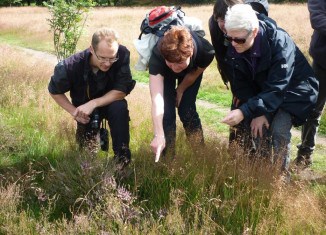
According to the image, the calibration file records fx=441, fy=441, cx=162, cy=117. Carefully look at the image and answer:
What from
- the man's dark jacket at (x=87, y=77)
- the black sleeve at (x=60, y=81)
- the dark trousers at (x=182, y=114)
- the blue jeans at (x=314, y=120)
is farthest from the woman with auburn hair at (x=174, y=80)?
the blue jeans at (x=314, y=120)

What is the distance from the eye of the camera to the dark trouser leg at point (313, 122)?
167 inches

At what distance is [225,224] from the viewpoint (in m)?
2.97

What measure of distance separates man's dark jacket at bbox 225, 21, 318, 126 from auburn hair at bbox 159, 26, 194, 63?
43 centimetres

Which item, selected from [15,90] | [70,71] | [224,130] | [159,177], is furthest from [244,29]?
[15,90]

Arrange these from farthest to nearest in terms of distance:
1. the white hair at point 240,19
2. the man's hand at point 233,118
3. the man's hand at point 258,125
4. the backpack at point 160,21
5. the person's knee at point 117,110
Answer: the person's knee at point 117,110 → the backpack at point 160,21 → the man's hand at point 258,125 → the man's hand at point 233,118 → the white hair at point 240,19

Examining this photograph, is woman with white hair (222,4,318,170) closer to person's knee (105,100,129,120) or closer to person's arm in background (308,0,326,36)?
person's arm in background (308,0,326,36)

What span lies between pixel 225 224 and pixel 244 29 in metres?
1.35

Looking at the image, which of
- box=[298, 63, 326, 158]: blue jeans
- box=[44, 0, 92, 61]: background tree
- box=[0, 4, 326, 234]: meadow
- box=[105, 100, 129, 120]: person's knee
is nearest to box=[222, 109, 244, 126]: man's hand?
box=[0, 4, 326, 234]: meadow

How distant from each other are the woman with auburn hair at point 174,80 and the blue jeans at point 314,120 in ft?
3.62

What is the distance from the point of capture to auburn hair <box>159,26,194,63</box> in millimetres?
3244

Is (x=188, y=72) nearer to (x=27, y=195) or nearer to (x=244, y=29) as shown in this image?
(x=244, y=29)

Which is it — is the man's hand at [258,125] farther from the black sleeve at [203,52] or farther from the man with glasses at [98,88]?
the man with glasses at [98,88]

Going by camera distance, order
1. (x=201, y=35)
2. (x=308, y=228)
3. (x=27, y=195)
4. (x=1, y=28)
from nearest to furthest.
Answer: (x=308, y=228)
(x=27, y=195)
(x=201, y=35)
(x=1, y=28)

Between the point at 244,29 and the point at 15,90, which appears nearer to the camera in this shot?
the point at 244,29
